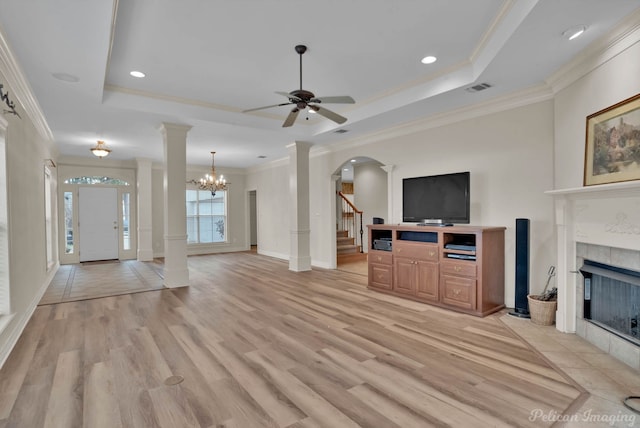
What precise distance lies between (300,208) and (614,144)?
17.3 ft

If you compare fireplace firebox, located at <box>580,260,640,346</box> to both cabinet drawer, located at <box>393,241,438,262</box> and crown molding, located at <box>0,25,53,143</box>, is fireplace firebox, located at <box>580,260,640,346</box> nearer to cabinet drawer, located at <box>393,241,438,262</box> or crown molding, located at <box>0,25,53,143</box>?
cabinet drawer, located at <box>393,241,438,262</box>

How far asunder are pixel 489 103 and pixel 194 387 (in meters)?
4.70

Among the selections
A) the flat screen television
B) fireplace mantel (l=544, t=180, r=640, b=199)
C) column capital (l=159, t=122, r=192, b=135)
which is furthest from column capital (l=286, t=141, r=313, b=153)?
fireplace mantel (l=544, t=180, r=640, b=199)

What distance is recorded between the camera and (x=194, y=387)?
2441 mm

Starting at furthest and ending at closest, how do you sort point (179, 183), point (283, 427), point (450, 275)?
1. point (179, 183)
2. point (450, 275)
3. point (283, 427)

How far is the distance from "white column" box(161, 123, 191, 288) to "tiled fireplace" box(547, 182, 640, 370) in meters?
5.37

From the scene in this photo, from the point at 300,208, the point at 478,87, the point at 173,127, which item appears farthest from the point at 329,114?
the point at 300,208

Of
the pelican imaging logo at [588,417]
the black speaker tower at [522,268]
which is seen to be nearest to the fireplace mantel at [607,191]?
the black speaker tower at [522,268]

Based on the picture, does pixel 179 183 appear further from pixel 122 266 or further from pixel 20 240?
pixel 122 266

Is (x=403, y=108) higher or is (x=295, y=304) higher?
(x=403, y=108)

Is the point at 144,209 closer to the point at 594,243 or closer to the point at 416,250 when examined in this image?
the point at 416,250

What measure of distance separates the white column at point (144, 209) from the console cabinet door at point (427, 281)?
7.76 m

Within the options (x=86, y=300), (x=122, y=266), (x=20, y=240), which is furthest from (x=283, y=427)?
(x=122, y=266)

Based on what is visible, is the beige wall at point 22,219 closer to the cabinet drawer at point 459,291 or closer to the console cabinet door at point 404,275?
the console cabinet door at point 404,275
